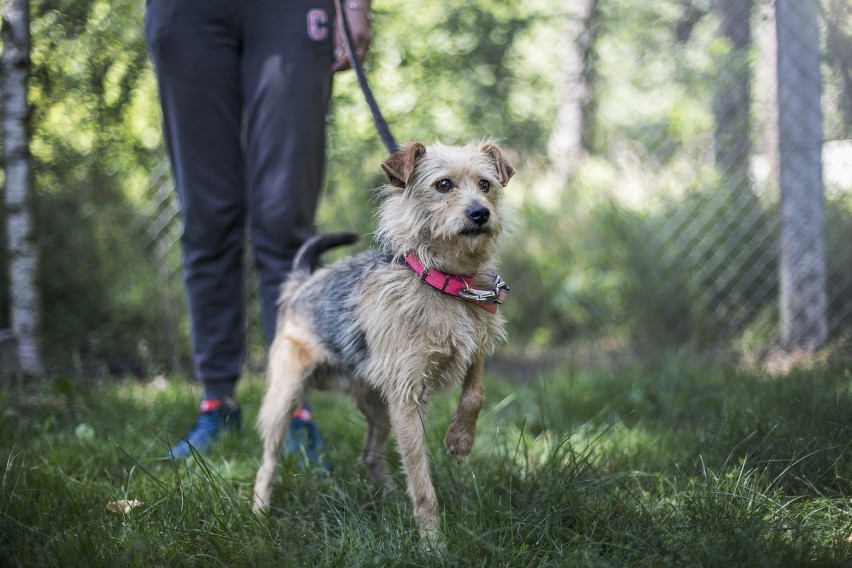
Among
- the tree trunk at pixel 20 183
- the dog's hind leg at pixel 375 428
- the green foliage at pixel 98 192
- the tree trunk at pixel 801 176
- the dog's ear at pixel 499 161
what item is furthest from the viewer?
the tree trunk at pixel 801 176

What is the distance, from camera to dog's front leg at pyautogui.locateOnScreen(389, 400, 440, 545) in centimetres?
203

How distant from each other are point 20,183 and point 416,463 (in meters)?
3.00

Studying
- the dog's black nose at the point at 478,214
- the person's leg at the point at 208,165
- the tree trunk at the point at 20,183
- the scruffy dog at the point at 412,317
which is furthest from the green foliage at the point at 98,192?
the dog's black nose at the point at 478,214

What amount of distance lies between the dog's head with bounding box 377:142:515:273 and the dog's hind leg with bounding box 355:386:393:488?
655 millimetres

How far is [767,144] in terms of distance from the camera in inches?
188

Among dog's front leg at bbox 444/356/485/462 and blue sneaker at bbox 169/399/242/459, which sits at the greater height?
dog's front leg at bbox 444/356/485/462

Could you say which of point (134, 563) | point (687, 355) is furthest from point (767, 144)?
point (134, 563)

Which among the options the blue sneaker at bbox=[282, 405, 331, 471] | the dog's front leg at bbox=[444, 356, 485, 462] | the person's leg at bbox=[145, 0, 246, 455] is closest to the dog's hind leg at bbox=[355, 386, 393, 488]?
the blue sneaker at bbox=[282, 405, 331, 471]

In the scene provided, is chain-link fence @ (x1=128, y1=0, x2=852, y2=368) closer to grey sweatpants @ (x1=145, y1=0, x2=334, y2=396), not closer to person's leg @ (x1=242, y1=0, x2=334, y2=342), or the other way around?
grey sweatpants @ (x1=145, y1=0, x2=334, y2=396)

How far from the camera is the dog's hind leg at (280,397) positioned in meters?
2.46

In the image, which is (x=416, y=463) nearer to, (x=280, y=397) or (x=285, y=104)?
(x=280, y=397)

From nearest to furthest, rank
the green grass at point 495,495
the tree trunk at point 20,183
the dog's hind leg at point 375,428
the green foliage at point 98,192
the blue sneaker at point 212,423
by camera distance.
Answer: the green grass at point 495,495 → the dog's hind leg at point 375,428 → the blue sneaker at point 212,423 → the tree trunk at point 20,183 → the green foliage at point 98,192

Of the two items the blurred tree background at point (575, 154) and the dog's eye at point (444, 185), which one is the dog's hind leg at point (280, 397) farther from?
the blurred tree background at point (575, 154)

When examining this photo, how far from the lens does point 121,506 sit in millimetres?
2135
